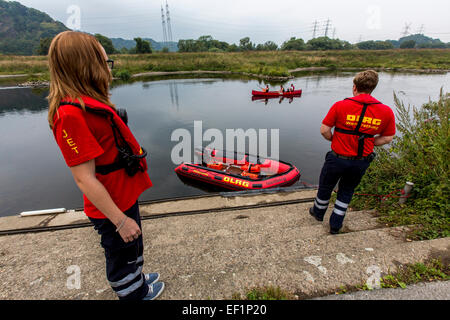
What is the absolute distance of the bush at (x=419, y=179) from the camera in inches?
105

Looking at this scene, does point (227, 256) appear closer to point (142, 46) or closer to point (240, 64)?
point (240, 64)

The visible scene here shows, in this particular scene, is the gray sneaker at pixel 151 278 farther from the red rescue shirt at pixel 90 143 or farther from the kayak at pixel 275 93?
the kayak at pixel 275 93

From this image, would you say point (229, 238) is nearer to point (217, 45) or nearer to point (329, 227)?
point (329, 227)

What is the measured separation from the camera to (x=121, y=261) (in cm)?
146

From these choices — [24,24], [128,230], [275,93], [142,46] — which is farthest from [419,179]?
[24,24]

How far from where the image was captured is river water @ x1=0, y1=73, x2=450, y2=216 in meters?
8.94

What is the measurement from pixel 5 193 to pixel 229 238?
37.9 feet

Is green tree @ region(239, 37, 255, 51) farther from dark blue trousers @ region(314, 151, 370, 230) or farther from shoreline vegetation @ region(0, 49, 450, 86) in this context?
dark blue trousers @ region(314, 151, 370, 230)

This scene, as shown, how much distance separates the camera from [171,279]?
6.52ft

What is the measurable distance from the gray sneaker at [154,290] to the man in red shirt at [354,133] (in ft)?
7.36

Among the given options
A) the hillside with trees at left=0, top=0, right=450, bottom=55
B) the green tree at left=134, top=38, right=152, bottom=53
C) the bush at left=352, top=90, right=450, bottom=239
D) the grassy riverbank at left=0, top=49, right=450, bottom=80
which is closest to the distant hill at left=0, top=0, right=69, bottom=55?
the hillside with trees at left=0, top=0, right=450, bottom=55

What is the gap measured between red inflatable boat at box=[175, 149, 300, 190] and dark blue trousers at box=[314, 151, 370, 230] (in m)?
4.18

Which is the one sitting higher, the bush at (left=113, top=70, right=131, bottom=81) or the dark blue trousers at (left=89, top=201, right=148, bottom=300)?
the bush at (left=113, top=70, right=131, bottom=81)
